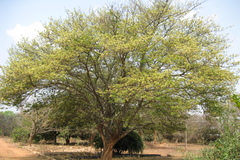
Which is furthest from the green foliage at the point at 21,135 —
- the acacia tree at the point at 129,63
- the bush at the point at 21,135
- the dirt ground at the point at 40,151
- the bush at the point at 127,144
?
the acacia tree at the point at 129,63

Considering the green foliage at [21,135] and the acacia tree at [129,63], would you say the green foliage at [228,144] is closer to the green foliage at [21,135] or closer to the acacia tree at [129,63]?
the acacia tree at [129,63]

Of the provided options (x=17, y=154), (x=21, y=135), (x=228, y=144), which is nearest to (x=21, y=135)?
(x=21, y=135)

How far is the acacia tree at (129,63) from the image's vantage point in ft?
30.1

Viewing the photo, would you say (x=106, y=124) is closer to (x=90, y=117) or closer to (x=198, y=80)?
(x=90, y=117)

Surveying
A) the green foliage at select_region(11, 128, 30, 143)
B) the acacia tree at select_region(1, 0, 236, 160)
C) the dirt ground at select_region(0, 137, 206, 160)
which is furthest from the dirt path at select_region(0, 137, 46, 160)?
the green foliage at select_region(11, 128, 30, 143)

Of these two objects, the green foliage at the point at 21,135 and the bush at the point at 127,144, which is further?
the green foliage at the point at 21,135

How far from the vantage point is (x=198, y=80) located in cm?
884

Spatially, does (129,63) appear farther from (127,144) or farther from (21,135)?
(21,135)

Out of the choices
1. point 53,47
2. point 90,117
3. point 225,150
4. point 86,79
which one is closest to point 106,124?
point 90,117

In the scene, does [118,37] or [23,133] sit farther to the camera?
[23,133]

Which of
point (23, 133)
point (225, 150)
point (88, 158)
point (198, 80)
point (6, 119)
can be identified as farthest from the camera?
point (6, 119)

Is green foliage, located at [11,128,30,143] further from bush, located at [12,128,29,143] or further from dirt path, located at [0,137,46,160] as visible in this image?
dirt path, located at [0,137,46,160]

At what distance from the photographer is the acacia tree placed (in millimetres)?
9188

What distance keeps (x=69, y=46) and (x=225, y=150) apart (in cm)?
736
